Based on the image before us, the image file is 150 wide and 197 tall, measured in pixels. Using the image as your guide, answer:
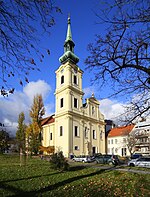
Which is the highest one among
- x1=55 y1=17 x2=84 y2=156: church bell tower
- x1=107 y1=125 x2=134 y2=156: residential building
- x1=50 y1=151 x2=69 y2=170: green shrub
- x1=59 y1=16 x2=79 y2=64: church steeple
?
x1=59 y1=16 x2=79 y2=64: church steeple

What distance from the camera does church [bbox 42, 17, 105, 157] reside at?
4978 cm

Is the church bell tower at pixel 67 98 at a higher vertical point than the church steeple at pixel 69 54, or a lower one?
lower

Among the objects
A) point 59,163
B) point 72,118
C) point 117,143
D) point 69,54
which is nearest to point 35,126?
point 72,118

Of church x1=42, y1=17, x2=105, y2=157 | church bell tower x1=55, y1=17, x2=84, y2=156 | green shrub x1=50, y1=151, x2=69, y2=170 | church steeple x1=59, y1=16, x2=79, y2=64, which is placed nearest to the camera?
green shrub x1=50, y1=151, x2=69, y2=170

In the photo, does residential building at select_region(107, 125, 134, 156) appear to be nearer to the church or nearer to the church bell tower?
the church

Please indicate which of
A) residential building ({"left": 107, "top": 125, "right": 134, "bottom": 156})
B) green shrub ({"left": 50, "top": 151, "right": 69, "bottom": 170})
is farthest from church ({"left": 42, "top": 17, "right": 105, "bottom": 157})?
green shrub ({"left": 50, "top": 151, "right": 69, "bottom": 170})

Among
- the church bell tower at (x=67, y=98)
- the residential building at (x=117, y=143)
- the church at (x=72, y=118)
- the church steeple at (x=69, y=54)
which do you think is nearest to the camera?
the church bell tower at (x=67, y=98)

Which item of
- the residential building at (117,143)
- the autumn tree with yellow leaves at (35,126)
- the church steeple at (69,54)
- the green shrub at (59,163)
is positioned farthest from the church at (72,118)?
the green shrub at (59,163)

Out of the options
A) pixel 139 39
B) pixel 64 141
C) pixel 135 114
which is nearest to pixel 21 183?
pixel 135 114

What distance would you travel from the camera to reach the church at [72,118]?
49.8 meters

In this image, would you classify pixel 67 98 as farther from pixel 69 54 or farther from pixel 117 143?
pixel 117 143

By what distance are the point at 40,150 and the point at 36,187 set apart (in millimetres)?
42931

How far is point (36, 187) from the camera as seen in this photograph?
32.7 feet

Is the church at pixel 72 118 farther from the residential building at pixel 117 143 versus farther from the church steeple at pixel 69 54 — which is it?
the residential building at pixel 117 143
